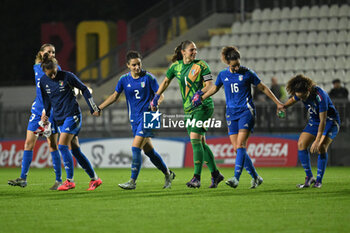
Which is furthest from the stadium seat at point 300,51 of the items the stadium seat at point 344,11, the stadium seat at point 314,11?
the stadium seat at point 344,11

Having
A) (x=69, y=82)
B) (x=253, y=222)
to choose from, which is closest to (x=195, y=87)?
(x=69, y=82)

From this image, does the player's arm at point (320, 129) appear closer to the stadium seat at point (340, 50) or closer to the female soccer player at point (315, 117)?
the female soccer player at point (315, 117)

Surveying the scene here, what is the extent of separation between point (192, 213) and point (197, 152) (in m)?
3.02

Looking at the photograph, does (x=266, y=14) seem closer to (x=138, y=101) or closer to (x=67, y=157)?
(x=138, y=101)

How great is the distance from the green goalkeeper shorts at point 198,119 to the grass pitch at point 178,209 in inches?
34.2

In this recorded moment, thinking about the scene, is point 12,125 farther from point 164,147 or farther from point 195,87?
point 195,87

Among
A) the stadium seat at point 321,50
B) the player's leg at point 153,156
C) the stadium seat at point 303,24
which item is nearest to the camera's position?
the player's leg at point 153,156

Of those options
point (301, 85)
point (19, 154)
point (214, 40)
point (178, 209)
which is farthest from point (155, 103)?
point (214, 40)

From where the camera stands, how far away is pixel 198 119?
10.2 metres

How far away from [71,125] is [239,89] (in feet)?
7.99

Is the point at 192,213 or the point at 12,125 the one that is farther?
the point at 12,125

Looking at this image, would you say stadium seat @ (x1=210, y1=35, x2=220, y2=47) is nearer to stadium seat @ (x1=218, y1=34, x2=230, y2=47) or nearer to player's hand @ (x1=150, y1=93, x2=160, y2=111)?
stadium seat @ (x1=218, y1=34, x2=230, y2=47)

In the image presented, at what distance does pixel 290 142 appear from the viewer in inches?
666

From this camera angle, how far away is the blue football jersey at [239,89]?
10023 mm
